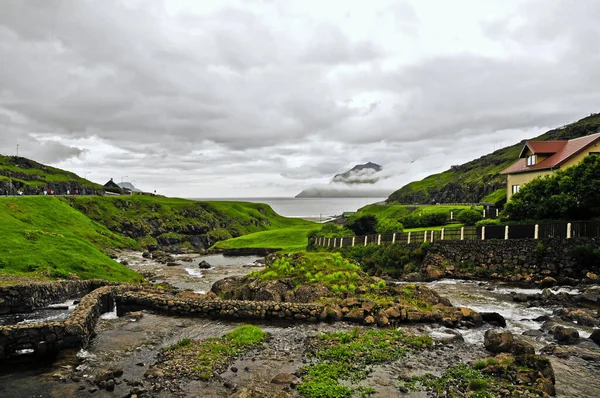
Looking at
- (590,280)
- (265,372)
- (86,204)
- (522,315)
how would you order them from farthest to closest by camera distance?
(86,204) → (590,280) → (522,315) → (265,372)

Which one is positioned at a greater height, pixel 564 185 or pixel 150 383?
pixel 564 185

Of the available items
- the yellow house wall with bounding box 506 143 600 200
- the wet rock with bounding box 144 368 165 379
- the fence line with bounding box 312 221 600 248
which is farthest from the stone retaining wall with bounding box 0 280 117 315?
the yellow house wall with bounding box 506 143 600 200

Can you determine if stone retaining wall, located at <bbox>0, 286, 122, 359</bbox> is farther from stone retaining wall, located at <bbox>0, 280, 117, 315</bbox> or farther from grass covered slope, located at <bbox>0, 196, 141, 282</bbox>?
grass covered slope, located at <bbox>0, 196, 141, 282</bbox>

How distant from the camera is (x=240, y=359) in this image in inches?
685

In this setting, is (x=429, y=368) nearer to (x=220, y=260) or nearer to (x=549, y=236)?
(x=549, y=236)

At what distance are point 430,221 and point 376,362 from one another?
157ft

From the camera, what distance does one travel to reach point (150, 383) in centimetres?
1484

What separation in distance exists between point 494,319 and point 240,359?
15779 millimetres

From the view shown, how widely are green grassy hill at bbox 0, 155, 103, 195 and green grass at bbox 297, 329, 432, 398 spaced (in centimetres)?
13248

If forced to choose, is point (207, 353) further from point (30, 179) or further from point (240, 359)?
point (30, 179)

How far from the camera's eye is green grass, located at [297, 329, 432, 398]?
46.3 ft

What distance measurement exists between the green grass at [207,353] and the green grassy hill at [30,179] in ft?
418

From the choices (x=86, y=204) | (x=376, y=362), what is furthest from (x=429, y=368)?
(x=86, y=204)

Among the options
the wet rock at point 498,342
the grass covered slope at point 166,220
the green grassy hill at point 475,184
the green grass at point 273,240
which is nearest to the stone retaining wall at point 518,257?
the wet rock at point 498,342
